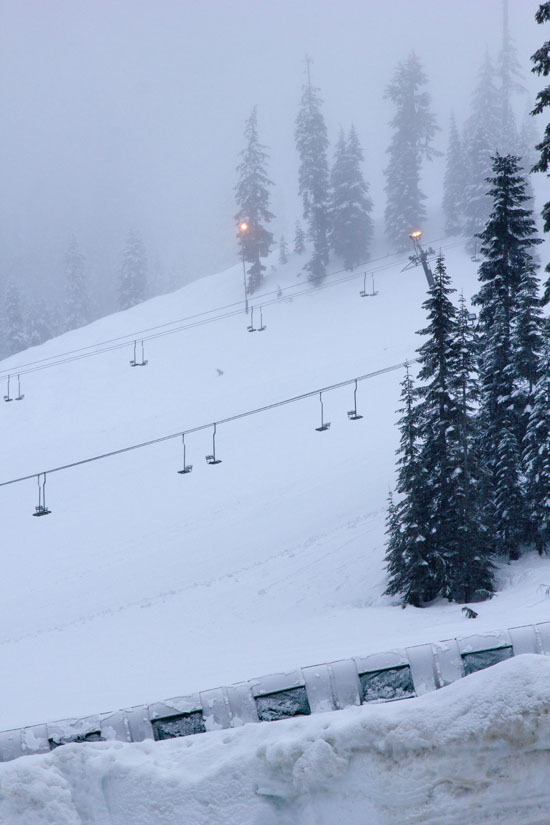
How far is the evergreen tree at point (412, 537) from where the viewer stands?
63.3 ft

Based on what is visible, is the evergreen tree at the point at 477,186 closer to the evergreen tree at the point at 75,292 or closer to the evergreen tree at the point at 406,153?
the evergreen tree at the point at 406,153

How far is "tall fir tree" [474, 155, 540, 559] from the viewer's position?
1983 centimetres

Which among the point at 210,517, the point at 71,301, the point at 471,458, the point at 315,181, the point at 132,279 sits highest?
the point at 71,301

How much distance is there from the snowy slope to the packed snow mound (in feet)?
26.3

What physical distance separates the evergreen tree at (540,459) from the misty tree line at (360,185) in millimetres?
37909

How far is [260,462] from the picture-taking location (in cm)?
3525

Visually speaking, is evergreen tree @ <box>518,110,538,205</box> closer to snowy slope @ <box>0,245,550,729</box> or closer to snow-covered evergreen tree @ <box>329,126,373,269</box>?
snowy slope @ <box>0,245,550,729</box>

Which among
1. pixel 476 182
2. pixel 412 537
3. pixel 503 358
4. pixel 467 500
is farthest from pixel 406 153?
pixel 412 537

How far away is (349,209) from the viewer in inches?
2222

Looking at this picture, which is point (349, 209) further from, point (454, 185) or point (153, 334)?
point (153, 334)

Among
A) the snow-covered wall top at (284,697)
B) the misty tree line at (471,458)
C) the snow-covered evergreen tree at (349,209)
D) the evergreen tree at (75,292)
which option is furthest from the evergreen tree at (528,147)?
the evergreen tree at (75,292)

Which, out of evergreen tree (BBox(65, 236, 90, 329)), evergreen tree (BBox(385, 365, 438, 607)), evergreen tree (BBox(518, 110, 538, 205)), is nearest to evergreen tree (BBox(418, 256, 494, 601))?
evergreen tree (BBox(385, 365, 438, 607))

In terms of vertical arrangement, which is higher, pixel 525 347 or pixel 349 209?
pixel 349 209

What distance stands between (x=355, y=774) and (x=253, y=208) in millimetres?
56612
